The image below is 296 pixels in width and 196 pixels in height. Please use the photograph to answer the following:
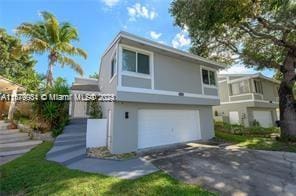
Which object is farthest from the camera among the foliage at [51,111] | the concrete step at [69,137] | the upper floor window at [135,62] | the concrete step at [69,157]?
the foliage at [51,111]

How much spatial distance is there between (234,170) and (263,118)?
19946mm

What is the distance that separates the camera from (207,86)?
42.1ft

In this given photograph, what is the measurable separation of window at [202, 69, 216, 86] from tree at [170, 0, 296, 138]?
253cm

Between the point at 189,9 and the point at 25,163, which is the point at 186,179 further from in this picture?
the point at 189,9

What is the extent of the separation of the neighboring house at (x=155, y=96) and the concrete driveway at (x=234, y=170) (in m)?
1.83

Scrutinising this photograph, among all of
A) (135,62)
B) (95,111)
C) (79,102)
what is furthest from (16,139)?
(135,62)

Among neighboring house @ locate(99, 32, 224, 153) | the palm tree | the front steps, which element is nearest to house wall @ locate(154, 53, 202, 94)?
neighboring house @ locate(99, 32, 224, 153)

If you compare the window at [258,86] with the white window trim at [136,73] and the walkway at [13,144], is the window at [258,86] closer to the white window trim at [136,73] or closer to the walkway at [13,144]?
the white window trim at [136,73]

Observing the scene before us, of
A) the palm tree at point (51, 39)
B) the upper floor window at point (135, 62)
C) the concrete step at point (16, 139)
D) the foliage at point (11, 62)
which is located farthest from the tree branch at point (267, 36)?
the foliage at point (11, 62)

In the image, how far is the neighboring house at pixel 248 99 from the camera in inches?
797

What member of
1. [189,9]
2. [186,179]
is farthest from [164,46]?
[186,179]

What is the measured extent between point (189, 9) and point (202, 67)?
4.52 m

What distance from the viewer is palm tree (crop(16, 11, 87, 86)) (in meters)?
15.5

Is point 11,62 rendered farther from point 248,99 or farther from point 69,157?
point 248,99
